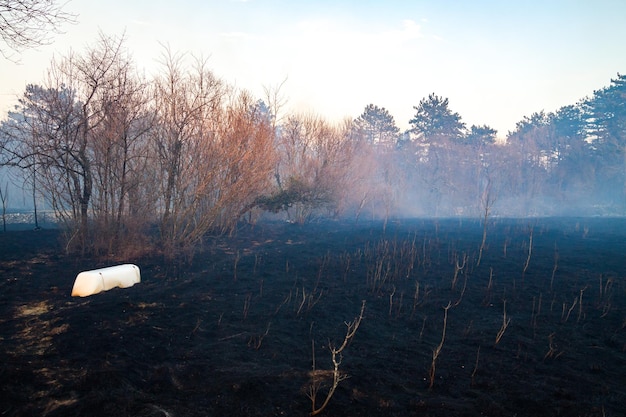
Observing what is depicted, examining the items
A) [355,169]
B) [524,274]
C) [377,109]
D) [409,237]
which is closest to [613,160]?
[377,109]

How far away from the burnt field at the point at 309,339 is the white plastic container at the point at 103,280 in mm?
214

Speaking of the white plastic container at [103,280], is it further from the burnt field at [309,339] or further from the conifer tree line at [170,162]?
the conifer tree line at [170,162]

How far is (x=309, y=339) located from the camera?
18.9 feet

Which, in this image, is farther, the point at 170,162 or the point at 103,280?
the point at 170,162

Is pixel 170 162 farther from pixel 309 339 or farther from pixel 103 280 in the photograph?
pixel 309 339

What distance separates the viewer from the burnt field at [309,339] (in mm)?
3918

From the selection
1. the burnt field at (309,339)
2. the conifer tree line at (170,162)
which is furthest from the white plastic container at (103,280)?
the conifer tree line at (170,162)

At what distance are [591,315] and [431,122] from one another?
1374 inches

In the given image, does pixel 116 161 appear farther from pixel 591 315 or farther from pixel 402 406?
pixel 591 315

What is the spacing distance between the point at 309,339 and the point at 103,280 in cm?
434

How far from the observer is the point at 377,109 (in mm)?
44562

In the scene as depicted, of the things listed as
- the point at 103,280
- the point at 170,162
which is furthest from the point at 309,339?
the point at 170,162

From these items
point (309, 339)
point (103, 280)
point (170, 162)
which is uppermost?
point (170, 162)

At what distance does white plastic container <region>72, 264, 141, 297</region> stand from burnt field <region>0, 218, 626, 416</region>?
0.21m
